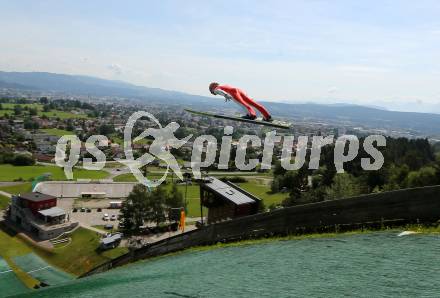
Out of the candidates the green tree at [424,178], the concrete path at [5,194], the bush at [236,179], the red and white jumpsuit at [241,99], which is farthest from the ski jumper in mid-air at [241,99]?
the bush at [236,179]

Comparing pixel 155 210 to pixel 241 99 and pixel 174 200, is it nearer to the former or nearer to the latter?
pixel 174 200

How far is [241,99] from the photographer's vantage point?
35.4 feet

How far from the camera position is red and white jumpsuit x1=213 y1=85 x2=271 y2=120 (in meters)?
10.7

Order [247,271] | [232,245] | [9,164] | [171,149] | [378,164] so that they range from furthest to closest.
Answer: [171,149]
[9,164]
[378,164]
[232,245]
[247,271]

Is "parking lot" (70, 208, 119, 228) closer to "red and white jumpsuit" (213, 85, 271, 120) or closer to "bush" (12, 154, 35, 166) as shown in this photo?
"bush" (12, 154, 35, 166)

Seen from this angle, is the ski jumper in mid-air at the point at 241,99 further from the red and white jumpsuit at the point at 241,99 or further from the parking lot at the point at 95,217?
the parking lot at the point at 95,217

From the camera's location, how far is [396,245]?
8.02 metres

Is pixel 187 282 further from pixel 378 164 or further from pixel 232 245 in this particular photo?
pixel 378 164

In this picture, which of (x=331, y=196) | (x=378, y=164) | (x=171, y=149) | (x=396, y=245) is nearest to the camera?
(x=396, y=245)

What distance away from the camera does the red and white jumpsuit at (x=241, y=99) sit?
1070 centimetres

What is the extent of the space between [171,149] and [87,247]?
73.0m

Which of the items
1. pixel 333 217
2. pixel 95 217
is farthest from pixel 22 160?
pixel 333 217

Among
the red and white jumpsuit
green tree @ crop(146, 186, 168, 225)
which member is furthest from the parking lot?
the red and white jumpsuit

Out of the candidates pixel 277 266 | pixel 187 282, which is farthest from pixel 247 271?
pixel 187 282
